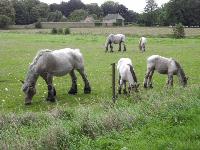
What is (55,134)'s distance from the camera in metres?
8.89

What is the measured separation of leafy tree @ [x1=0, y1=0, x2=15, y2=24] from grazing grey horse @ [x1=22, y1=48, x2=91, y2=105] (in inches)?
4116

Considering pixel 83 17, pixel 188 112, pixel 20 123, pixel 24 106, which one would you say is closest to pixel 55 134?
pixel 20 123

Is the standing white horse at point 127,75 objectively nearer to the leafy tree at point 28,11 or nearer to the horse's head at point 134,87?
the horse's head at point 134,87

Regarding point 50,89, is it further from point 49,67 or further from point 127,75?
point 127,75

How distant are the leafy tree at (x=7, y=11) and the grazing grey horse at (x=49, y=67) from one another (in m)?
105

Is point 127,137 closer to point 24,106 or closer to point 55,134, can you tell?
point 55,134

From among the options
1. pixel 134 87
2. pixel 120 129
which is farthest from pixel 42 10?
pixel 120 129

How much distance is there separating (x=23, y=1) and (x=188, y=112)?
14931cm

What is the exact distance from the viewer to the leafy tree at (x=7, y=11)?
12295cm

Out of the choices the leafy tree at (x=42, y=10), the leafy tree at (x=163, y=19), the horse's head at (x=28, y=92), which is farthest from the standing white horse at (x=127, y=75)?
→ the leafy tree at (x=42, y=10)

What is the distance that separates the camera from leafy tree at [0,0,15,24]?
12295cm

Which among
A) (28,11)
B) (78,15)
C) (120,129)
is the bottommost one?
(78,15)

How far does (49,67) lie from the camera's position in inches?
720

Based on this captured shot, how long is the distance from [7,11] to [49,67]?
11317 centimetres
